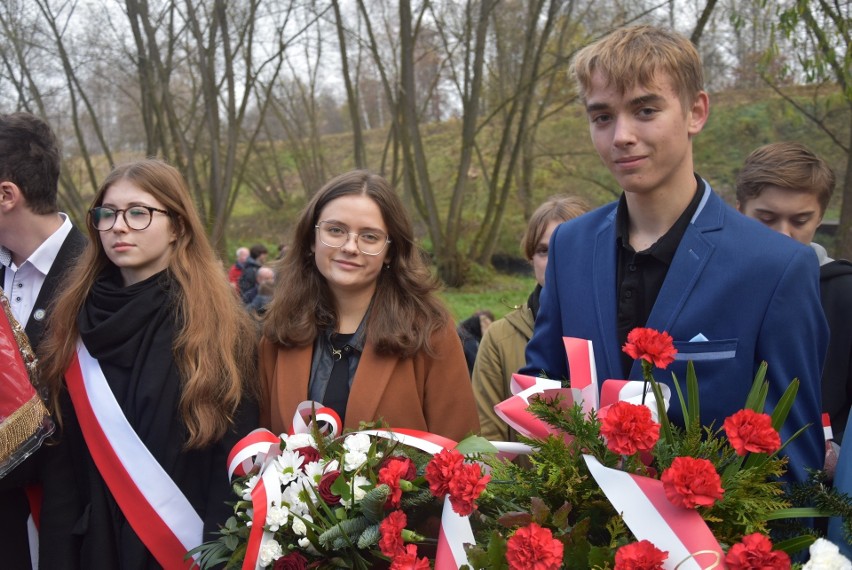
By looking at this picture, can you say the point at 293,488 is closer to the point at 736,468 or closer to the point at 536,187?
the point at 736,468

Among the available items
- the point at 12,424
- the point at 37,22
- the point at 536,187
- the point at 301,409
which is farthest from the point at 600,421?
the point at 536,187

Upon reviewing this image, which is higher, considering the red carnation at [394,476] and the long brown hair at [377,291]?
the long brown hair at [377,291]

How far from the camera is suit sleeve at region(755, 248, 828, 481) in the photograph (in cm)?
156

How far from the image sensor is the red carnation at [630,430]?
1261 millimetres

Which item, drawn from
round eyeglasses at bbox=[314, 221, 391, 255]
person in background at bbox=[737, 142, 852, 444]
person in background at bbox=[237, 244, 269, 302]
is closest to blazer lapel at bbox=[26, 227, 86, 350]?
round eyeglasses at bbox=[314, 221, 391, 255]

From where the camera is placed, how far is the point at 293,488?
1.74 m

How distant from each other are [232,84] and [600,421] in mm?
13957

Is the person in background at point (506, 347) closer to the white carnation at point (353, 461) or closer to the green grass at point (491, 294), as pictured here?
the white carnation at point (353, 461)

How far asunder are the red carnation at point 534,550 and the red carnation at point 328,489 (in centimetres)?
55

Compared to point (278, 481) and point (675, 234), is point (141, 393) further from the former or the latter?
point (675, 234)

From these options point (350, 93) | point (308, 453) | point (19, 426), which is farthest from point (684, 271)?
point (350, 93)

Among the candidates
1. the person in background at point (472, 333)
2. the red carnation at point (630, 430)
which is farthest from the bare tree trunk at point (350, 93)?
the red carnation at point (630, 430)

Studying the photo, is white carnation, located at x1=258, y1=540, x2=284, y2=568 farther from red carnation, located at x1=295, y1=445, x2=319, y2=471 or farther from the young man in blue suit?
the young man in blue suit

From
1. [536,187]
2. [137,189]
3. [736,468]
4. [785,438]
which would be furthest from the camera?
[536,187]
